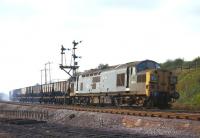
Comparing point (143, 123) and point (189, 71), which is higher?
point (189, 71)

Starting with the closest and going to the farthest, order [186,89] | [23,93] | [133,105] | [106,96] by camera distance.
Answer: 1. [133,105]
2. [106,96]
3. [186,89]
4. [23,93]

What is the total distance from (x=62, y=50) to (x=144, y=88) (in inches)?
1685

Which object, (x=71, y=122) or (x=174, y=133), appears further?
(x=71, y=122)

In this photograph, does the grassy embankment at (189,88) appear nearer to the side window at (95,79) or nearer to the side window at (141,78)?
the side window at (95,79)

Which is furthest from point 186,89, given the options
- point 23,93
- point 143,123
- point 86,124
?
point 23,93

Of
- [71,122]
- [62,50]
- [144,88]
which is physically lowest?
[71,122]

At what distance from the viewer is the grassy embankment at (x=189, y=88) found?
43.9m

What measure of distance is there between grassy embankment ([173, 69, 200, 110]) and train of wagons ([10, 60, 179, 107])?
356 inches

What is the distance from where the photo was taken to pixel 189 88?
4803 centimetres

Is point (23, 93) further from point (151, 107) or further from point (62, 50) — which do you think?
point (151, 107)

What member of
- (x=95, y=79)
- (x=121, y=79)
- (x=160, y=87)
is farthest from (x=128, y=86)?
(x=95, y=79)

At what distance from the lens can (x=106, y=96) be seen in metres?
37.8

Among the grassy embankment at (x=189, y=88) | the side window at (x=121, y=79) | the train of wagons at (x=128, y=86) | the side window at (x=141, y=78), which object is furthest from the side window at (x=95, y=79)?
the grassy embankment at (x=189, y=88)

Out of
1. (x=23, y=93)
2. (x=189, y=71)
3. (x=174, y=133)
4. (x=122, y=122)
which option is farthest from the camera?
(x=23, y=93)
